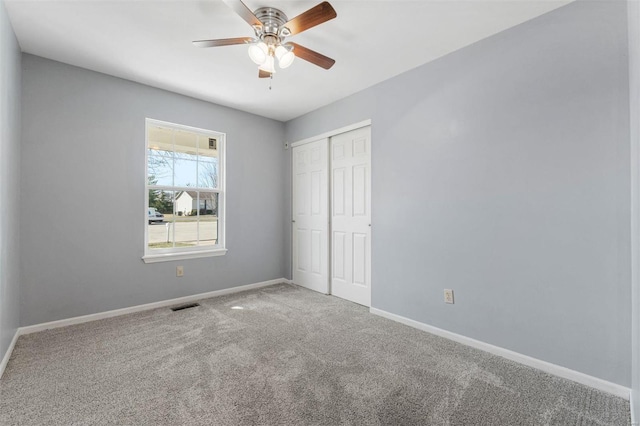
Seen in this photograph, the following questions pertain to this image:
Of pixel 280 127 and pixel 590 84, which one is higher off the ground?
pixel 280 127

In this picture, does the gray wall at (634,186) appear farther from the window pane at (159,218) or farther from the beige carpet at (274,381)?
the window pane at (159,218)

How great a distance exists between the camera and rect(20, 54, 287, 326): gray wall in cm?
267

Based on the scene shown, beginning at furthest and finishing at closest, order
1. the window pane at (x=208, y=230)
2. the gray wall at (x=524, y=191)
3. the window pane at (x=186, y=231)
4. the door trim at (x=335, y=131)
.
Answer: the window pane at (x=208, y=230) → the window pane at (x=186, y=231) → the door trim at (x=335, y=131) → the gray wall at (x=524, y=191)

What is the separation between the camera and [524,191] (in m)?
2.17

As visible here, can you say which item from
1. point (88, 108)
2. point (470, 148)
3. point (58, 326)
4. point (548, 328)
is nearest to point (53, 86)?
point (88, 108)

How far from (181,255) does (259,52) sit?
267 cm

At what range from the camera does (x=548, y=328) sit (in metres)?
2.05

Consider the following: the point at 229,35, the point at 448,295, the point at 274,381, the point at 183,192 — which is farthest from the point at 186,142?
the point at 448,295

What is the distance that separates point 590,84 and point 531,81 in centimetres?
35

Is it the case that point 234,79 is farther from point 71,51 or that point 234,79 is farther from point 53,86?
point 53,86

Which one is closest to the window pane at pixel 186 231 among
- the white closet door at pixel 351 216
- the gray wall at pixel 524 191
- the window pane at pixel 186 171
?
the window pane at pixel 186 171

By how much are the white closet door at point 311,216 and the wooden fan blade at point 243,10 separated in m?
2.14

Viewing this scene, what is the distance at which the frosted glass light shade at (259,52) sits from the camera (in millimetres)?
1951

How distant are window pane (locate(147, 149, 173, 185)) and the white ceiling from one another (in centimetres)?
82
